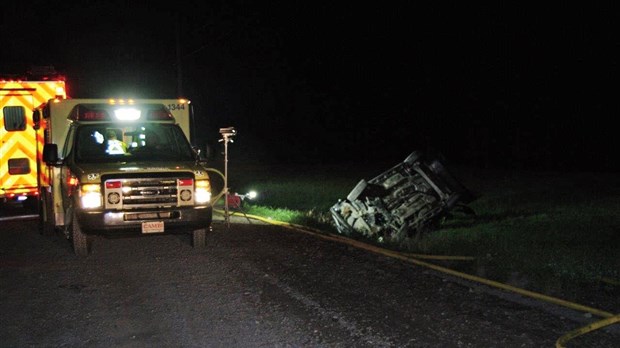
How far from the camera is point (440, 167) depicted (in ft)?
43.2

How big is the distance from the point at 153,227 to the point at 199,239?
3.65 feet

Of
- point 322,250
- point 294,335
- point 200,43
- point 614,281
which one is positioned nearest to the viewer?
point 294,335

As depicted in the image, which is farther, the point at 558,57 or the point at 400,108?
the point at 400,108

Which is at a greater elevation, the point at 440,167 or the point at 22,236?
the point at 440,167

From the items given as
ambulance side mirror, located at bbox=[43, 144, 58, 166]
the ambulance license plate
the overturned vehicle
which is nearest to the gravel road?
the ambulance license plate

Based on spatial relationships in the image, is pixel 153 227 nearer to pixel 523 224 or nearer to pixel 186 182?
pixel 186 182

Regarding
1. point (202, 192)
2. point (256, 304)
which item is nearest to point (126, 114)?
point (202, 192)

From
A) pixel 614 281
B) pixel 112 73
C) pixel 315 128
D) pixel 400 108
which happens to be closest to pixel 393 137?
pixel 400 108

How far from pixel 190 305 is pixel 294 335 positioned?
62.0 inches

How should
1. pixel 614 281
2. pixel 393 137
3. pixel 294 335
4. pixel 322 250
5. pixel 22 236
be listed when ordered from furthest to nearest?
1. pixel 393 137
2. pixel 22 236
3. pixel 322 250
4. pixel 614 281
5. pixel 294 335

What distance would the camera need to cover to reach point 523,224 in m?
14.0

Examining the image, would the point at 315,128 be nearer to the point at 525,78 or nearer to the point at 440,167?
the point at 525,78

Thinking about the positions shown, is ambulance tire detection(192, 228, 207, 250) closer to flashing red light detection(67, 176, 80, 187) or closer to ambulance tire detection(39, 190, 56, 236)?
flashing red light detection(67, 176, 80, 187)

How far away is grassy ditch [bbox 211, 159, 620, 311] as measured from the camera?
8.86 m
